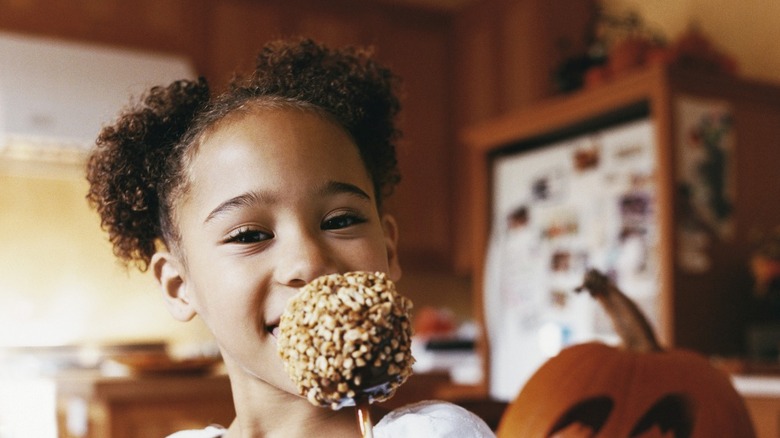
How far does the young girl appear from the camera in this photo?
2.11ft

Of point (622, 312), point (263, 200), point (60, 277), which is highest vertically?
point (60, 277)

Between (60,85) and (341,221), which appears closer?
(341,221)

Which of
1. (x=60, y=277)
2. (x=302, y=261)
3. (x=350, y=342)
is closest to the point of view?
(x=350, y=342)

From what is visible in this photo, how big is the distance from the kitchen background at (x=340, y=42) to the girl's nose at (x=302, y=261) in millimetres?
2533

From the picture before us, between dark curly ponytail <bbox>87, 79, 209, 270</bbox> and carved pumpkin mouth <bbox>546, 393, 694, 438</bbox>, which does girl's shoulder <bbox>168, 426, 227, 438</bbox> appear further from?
carved pumpkin mouth <bbox>546, 393, 694, 438</bbox>

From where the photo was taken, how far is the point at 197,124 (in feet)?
2.51

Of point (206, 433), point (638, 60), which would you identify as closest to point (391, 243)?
point (206, 433)

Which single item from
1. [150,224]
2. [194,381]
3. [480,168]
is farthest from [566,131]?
[150,224]

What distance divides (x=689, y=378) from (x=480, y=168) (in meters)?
2.17

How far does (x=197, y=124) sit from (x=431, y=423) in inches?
13.4

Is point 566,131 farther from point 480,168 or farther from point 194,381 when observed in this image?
point 194,381

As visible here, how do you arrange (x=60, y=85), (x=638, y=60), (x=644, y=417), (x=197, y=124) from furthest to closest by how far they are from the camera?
(x=60, y=85) < (x=638, y=60) < (x=644, y=417) < (x=197, y=124)

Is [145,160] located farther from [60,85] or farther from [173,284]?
[60,85]

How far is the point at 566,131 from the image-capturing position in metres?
2.72
